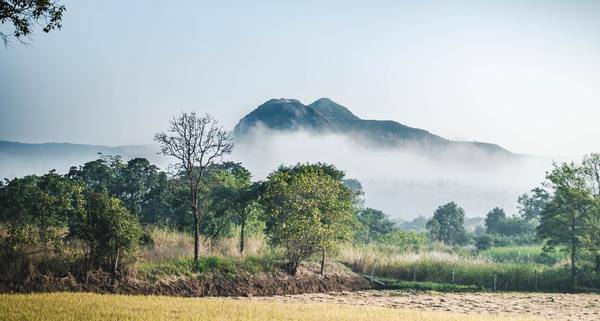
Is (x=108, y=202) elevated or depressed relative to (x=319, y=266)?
elevated

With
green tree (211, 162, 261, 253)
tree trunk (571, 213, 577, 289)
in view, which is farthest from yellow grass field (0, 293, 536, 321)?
tree trunk (571, 213, 577, 289)

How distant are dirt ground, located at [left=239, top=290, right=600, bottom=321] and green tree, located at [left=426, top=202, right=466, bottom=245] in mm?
54873

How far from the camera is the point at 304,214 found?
33031mm

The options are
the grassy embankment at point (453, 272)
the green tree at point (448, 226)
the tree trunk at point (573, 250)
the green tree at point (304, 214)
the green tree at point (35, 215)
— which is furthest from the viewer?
the green tree at point (448, 226)

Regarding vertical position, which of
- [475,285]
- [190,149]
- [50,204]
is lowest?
[475,285]

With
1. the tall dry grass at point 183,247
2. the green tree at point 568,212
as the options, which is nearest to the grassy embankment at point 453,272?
the green tree at point 568,212

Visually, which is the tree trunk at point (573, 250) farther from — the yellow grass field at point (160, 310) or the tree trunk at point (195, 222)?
the tree trunk at point (195, 222)

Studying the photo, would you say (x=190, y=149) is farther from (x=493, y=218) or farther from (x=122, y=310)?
(x=493, y=218)

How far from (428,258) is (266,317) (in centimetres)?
2500

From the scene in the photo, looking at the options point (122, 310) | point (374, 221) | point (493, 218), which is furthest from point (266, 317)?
point (493, 218)

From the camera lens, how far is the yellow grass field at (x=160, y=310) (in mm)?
16141

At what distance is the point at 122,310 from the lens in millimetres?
17406

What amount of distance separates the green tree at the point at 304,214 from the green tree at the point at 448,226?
53.8m

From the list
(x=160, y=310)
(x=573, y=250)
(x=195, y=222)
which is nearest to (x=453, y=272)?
(x=573, y=250)
